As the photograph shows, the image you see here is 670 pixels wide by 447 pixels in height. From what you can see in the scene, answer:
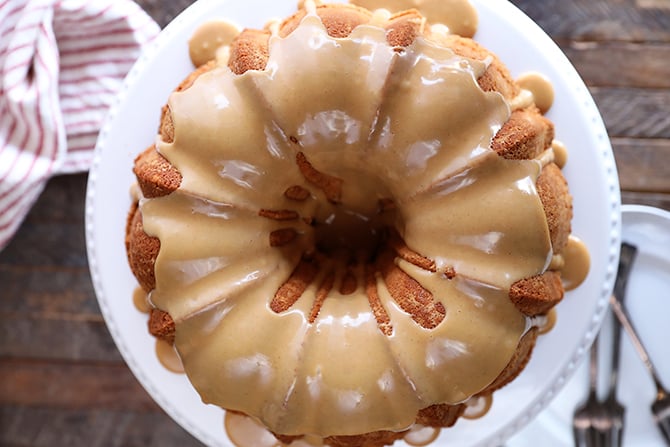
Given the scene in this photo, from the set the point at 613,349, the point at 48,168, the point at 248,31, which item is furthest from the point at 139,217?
the point at 613,349

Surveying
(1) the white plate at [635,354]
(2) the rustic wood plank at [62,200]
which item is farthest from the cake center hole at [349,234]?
(2) the rustic wood plank at [62,200]

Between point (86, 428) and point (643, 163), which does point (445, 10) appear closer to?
point (643, 163)

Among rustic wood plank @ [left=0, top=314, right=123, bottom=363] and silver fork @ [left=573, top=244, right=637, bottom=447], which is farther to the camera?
rustic wood plank @ [left=0, top=314, right=123, bottom=363]

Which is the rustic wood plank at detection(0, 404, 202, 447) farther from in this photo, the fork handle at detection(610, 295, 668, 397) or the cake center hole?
the fork handle at detection(610, 295, 668, 397)

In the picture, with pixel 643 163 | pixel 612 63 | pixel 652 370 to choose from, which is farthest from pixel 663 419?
pixel 612 63

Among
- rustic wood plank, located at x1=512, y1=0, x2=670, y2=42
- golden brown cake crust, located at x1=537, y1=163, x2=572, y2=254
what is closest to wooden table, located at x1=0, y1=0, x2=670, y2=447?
rustic wood plank, located at x1=512, y1=0, x2=670, y2=42

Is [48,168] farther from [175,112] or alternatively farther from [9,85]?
[175,112]
